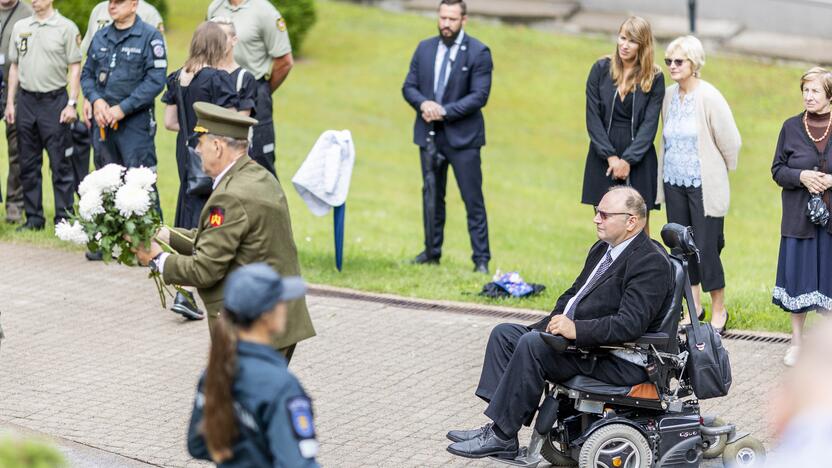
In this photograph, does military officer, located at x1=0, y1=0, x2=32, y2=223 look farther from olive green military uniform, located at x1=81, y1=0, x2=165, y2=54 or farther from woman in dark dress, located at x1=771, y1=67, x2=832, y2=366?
woman in dark dress, located at x1=771, y1=67, x2=832, y2=366

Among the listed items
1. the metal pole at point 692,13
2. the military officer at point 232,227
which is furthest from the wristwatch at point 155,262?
the metal pole at point 692,13

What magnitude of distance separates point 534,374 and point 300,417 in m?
2.65

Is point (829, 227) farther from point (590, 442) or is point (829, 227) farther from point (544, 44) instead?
point (544, 44)

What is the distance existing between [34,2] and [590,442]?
24.8 feet

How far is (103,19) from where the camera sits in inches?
455

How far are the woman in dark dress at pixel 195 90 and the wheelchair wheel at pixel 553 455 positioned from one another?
11.0 ft

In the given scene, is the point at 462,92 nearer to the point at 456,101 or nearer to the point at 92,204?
the point at 456,101

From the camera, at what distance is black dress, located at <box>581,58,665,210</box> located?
10055 millimetres

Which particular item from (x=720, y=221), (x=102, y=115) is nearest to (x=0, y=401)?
(x=102, y=115)

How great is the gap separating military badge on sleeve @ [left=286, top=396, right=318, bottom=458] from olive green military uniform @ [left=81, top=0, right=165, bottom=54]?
24.4 feet

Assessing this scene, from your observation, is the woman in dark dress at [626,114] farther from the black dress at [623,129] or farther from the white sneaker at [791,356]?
the white sneaker at [791,356]

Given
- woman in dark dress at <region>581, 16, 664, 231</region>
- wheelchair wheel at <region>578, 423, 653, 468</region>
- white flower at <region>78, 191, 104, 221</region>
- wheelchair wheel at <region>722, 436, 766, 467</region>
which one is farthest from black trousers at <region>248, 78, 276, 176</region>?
wheelchair wheel at <region>722, 436, 766, 467</region>

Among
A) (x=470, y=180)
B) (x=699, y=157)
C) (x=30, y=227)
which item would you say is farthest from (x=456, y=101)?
(x=30, y=227)

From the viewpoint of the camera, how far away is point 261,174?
252 inches
